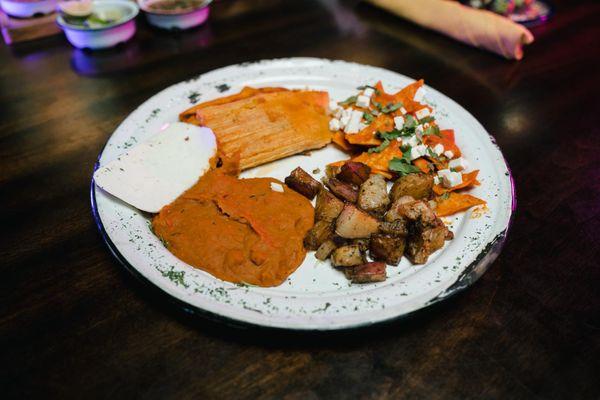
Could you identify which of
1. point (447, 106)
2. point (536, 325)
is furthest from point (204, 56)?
point (536, 325)

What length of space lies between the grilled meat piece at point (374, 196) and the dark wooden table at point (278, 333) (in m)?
0.48

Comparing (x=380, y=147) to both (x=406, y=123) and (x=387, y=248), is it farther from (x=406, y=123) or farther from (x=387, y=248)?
(x=387, y=248)

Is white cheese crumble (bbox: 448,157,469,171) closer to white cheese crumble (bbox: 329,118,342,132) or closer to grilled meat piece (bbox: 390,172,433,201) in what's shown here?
grilled meat piece (bbox: 390,172,433,201)

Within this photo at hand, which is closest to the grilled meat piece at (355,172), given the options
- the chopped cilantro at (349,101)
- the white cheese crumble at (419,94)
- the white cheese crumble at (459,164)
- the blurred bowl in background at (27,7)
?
the white cheese crumble at (459,164)

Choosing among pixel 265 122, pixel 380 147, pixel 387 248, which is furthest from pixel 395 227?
pixel 265 122

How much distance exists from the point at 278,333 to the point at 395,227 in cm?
63

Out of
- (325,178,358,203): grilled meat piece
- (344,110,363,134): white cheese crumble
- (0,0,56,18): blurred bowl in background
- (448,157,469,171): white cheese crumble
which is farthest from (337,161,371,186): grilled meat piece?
(0,0,56,18): blurred bowl in background

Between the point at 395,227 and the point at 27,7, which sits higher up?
the point at 27,7

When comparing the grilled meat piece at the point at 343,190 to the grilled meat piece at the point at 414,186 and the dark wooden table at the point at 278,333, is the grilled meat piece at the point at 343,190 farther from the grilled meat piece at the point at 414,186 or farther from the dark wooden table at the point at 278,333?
the dark wooden table at the point at 278,333

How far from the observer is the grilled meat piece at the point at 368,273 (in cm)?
168

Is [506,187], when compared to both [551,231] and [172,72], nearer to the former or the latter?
[551,231]

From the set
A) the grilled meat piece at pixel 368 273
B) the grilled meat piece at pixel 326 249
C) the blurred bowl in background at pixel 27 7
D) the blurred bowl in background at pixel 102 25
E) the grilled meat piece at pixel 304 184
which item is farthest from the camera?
the blurred bowl in background at pixel 27 7

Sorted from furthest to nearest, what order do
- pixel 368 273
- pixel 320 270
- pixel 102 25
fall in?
pixel 102 25, pixel 320 270, pixel 368 273

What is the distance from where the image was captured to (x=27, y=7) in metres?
3.37
